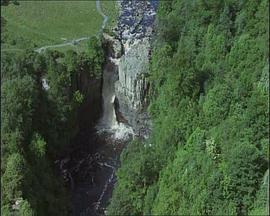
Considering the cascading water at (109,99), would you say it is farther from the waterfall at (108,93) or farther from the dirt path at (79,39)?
the dirt path at (79,39)

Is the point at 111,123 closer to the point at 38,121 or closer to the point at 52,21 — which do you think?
the point at 38,121

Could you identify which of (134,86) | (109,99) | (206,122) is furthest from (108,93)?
(206,122)

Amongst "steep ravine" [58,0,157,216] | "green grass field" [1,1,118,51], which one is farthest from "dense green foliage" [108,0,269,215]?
"green grass field" [1,1,118,51]

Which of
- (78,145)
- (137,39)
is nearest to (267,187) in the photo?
(78,145)

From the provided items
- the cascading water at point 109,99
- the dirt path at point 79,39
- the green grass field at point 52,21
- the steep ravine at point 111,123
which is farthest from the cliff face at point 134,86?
the green grass field at point 52,21

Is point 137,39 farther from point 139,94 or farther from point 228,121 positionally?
point 228,121

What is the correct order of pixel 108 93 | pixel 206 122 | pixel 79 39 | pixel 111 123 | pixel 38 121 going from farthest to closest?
pixel 108 93
pixel 79 39
pixel 111 123
pixel 38 121
pixel 206 122
